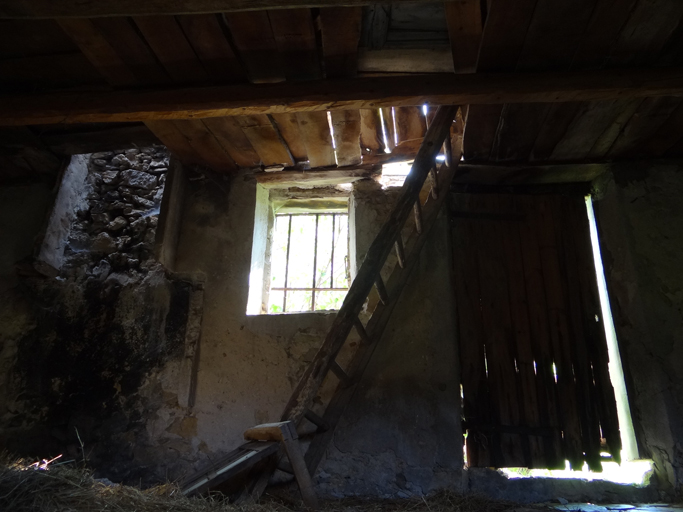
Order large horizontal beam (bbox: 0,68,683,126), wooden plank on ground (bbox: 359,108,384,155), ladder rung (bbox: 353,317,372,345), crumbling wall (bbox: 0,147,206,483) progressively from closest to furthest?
1. large horizontal beam (bbox: 0,68,683,126)
2. ladder rung (bbox: 353,317,372,345)
3. crumbling wall (bbox: 0,147,206,483)
4. wooden plank on ground (bbox: 359,108,384,155)

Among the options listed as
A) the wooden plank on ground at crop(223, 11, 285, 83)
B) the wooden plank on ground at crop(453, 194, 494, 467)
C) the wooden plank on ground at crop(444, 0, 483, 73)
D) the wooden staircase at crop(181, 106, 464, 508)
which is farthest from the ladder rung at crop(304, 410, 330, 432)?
the wooden plank on ground at crop(444, 0, 483, 73)

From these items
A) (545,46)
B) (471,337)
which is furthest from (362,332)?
(545,46)

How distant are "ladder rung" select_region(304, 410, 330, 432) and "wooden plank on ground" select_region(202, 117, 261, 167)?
2.03 metres

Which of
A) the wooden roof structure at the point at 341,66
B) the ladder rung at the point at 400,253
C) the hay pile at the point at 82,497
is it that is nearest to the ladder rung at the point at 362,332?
the ladder rung at the point at 400,253

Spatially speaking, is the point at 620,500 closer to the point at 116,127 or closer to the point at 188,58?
the point at 188,58

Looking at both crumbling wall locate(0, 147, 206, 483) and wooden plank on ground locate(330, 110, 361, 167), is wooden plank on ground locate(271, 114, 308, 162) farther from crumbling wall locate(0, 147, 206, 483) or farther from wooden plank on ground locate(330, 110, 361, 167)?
crumbling wall locate(0, 147, 206, 483)

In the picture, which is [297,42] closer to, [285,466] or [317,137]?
[317,137]

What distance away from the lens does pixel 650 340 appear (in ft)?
11.8

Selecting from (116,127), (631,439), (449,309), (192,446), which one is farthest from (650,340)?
(116,127)

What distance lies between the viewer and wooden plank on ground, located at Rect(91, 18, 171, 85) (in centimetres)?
273

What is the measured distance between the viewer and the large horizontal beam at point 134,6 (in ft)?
7.95

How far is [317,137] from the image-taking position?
378cm

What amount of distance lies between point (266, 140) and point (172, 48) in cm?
107

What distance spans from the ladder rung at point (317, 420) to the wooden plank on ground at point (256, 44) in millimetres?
2068
